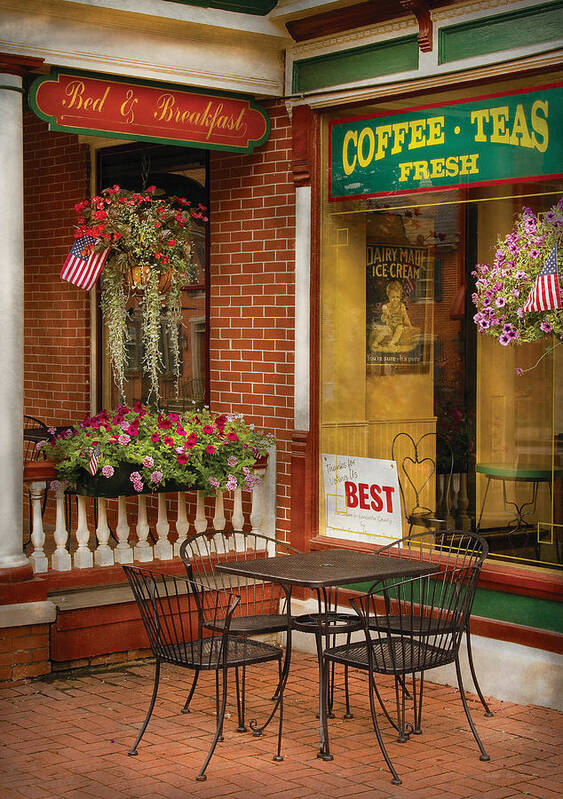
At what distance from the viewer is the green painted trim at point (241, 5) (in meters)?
7.74

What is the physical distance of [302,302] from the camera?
328 inches

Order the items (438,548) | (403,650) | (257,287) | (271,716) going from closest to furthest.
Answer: (403,650) → (271,716) → (438,548) → (257,287)

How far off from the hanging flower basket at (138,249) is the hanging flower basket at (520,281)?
87.4 inches

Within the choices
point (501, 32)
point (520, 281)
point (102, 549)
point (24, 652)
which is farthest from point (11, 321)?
point (501, 32)

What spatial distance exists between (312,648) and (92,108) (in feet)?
12.7

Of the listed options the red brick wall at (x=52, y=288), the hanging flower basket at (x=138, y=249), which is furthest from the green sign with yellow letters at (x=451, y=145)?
the red brick wall at (x=52, y=288)

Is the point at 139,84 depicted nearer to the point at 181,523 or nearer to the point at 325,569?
the point at 181,523

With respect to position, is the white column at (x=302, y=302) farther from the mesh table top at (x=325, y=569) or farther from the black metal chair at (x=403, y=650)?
the black metal chair at (x=403, y=650)

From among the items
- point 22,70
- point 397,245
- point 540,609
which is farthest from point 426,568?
point 22,70

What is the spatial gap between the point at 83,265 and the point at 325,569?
9.77ft

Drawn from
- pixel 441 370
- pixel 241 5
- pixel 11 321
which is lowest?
pixel 441 370

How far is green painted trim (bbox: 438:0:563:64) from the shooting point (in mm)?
6727

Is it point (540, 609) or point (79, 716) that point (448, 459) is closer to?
point (540, 609)

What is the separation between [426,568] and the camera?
6070 millimetres
